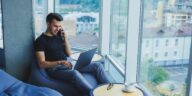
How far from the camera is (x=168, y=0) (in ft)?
8.71

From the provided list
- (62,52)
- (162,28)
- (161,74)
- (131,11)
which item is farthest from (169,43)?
(62,52)

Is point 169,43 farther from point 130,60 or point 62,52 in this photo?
point 62,52

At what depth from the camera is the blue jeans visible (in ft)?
9.61

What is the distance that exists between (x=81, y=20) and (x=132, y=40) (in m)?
1.56

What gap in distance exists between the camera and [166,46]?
2793mm

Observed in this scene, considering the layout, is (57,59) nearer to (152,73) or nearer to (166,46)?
(152,73)

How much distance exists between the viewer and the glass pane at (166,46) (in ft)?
7.92

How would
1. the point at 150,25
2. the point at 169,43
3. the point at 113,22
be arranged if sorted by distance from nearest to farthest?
the point at 169,43, the point at 150,25, the point at 113,22

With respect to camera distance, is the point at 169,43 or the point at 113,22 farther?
the point at 113,22

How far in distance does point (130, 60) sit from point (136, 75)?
0.23 metres

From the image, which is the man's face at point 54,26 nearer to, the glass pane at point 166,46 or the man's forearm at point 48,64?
the man's forearm at point 48,64

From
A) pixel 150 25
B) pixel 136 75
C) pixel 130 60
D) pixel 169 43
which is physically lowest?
pixel 136 75

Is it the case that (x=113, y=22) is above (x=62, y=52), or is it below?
above

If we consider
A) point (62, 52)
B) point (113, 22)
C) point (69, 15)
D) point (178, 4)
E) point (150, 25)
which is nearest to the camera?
point (178, 4)
